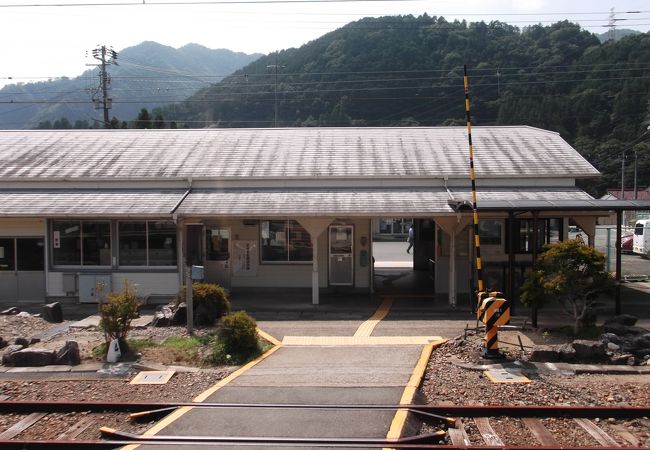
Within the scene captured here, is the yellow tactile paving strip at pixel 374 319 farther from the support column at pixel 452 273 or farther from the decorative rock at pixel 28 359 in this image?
the decorative rock at pixel 28 359

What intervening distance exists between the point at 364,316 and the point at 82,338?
6.79 metres

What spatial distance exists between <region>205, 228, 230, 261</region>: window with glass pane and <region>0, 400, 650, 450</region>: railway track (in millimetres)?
10675

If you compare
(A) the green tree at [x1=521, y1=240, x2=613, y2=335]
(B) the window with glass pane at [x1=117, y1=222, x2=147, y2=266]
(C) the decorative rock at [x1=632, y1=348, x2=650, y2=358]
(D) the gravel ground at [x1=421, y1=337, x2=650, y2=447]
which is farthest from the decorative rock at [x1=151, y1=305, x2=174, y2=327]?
(C) the decorative rock at [x1=632, y1=348, x2=650, y2=358]

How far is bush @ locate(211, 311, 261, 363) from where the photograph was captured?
10.9 metres

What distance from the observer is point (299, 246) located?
18922 millimetres

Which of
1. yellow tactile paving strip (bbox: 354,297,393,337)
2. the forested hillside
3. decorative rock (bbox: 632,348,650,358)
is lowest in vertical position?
yellow tactile paving strip (bbox: 354,297,393,337)

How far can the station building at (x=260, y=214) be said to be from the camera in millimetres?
16781

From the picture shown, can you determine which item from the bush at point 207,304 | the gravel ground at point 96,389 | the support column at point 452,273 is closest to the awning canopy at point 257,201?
the support column at point 452,273

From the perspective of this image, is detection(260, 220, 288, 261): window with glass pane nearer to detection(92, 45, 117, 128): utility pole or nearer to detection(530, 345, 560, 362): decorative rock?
detection(530, 345, 560, 362): decorative rock

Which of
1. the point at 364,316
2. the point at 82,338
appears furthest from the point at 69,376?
the point at 364,316

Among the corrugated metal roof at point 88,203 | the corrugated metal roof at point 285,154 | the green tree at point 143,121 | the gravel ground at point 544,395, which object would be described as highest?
the green tree at point 143,121

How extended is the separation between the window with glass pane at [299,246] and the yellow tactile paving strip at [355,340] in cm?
633

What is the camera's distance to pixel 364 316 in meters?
15.2

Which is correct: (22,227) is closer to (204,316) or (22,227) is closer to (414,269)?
(204,316)
